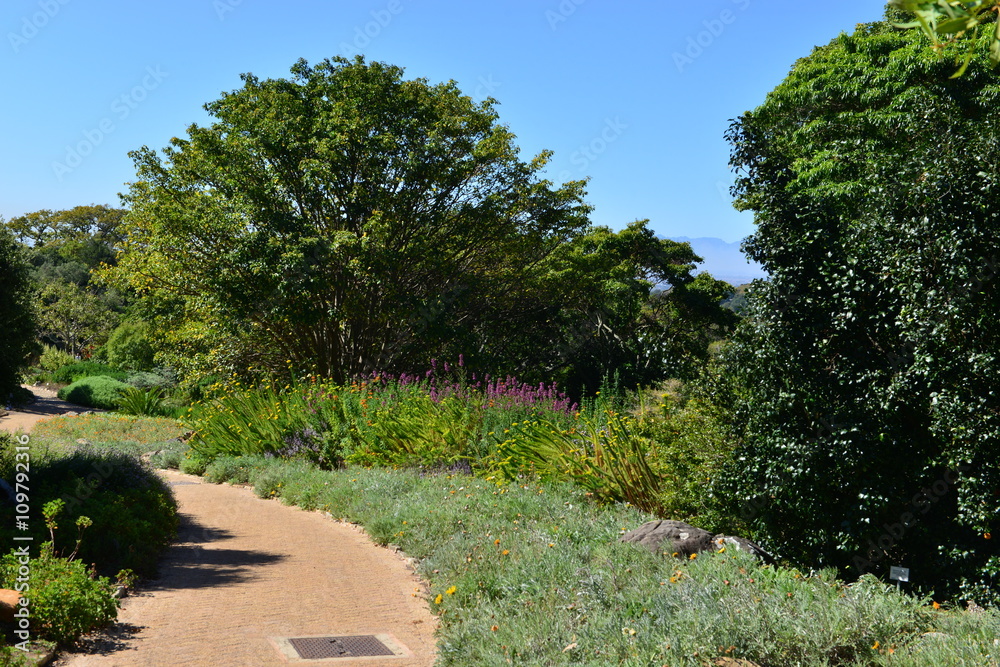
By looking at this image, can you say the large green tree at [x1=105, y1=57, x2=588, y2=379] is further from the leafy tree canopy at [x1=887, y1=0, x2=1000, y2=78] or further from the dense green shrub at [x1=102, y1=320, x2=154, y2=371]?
the leafy tree canopy at [x1=887, y1=0, x2=1000, y2=78]

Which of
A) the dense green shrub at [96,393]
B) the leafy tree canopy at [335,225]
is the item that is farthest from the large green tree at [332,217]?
the dense green shrub at [96,393]

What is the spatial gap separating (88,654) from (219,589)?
1.49m

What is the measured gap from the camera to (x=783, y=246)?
6.14 m

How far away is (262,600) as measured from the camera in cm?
582

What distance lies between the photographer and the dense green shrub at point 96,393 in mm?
24859

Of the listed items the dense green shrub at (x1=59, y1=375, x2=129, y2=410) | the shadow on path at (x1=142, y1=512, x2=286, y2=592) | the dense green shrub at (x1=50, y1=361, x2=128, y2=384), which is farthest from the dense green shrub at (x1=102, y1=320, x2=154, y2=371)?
the shadow on path at (x1=142, y1=512, x2=286, y2=592)

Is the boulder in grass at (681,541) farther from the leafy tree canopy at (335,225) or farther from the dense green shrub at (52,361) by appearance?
the dense green shrub at (52,361)

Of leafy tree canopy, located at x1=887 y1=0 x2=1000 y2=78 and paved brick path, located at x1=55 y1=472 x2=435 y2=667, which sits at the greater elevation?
leafy tree canopy, located at x1=887 y1=0 x2=1000 y2=78

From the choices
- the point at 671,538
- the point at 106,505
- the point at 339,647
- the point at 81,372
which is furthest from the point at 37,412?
the point at 671,538

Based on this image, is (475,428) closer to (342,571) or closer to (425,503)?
(425,503)

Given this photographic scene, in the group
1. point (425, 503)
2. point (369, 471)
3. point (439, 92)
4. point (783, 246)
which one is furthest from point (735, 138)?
point (439, 92)

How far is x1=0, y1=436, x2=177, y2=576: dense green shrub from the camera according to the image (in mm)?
6301

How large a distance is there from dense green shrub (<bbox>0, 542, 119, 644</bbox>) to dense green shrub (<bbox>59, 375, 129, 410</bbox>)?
20.7m

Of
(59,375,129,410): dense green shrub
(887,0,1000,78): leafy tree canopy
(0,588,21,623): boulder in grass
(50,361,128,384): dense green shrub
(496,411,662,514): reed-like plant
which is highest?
(887,0,1000,78): leafy tree canopy
